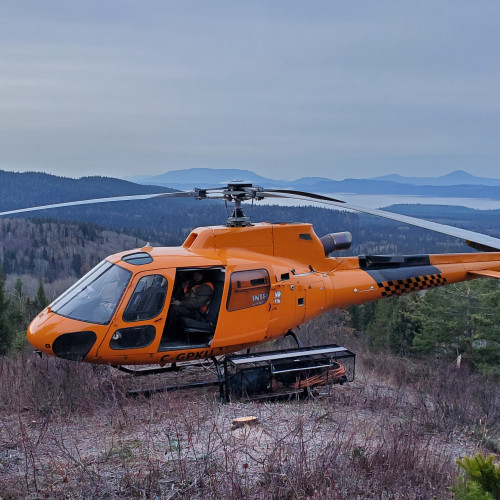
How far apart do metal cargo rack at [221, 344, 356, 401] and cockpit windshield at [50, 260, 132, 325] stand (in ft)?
6.01

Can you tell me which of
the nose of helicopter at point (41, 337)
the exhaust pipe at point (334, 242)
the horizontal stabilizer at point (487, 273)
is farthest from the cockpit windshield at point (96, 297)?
the horizontal stabilizer at point (487, 273)

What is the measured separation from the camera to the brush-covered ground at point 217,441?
15.0 feet

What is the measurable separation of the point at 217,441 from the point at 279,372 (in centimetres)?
232

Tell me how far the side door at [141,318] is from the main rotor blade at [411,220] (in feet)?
6.92

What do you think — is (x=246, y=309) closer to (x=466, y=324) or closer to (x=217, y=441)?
(x=217, y=441)

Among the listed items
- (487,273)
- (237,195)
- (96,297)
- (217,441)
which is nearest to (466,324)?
(487,273)

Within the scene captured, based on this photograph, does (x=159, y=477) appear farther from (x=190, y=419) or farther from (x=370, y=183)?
(x=370, y=183)

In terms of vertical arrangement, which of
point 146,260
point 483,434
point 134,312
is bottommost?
point 483,434

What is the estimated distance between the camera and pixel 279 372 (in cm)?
789

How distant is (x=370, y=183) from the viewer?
118m

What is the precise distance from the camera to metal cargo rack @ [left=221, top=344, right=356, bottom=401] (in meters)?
7.79

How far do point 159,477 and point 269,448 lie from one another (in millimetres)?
1288

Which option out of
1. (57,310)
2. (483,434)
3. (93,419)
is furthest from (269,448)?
(57,310)

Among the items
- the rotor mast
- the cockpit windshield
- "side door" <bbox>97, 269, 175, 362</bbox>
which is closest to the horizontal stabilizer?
the rotor mast
